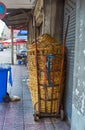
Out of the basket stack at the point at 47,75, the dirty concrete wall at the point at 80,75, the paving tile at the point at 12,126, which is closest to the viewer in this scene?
the dirty concrete wall at the point at 80,75

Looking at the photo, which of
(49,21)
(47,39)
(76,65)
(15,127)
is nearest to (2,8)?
(49,21)

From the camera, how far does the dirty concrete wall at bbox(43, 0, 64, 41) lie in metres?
6.34

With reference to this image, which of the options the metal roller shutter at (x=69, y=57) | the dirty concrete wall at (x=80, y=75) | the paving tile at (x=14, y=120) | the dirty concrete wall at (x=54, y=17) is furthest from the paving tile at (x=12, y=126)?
the dirty concrete wall at (x=54, y=17)

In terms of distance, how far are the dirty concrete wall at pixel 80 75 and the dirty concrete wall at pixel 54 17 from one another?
2387 mm

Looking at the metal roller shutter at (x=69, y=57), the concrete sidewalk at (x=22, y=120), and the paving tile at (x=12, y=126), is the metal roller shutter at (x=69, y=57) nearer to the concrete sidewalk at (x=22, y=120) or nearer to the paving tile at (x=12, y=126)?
the concrete sidewalk at (x=22, y=120)

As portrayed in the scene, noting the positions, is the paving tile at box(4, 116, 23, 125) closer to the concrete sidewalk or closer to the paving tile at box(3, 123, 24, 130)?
the concrete sidewalk

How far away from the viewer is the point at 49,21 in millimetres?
6469

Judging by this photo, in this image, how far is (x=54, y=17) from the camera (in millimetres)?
6383

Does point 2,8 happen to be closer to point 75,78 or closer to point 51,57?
point 51,57

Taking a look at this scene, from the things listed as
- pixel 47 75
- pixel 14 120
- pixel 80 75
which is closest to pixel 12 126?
pixel 14 120

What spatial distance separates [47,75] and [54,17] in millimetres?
1495

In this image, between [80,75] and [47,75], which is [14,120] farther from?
[80,75]

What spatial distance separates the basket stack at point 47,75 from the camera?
5.54m

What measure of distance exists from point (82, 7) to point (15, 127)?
8.43 ft
